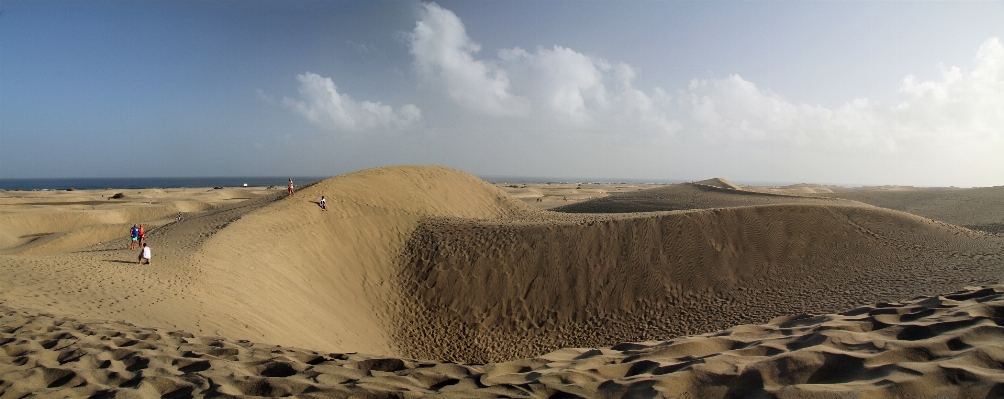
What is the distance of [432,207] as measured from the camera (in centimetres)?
2092

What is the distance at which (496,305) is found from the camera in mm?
13250

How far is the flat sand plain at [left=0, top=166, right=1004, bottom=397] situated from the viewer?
3.68m

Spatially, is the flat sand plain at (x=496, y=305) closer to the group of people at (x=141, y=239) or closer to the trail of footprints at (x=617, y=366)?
the trail of footprints at (x=617, y=366)

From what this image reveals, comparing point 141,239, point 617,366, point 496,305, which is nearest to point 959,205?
point 496,305

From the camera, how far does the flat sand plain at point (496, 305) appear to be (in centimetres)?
368

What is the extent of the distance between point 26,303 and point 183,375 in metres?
5.41

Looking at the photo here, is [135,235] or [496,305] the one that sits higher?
[135,235]

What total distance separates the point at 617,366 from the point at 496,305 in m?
9.46

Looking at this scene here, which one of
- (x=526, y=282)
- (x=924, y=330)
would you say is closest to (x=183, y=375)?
(x=924, y=330)

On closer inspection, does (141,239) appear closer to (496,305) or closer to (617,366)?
(496,305)

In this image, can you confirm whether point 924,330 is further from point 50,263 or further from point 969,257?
point 50,263

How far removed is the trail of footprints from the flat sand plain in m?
0.02

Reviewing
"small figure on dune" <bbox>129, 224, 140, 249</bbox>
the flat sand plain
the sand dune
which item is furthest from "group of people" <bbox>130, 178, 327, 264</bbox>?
the sand dune

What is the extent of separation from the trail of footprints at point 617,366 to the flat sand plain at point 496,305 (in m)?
0.02
